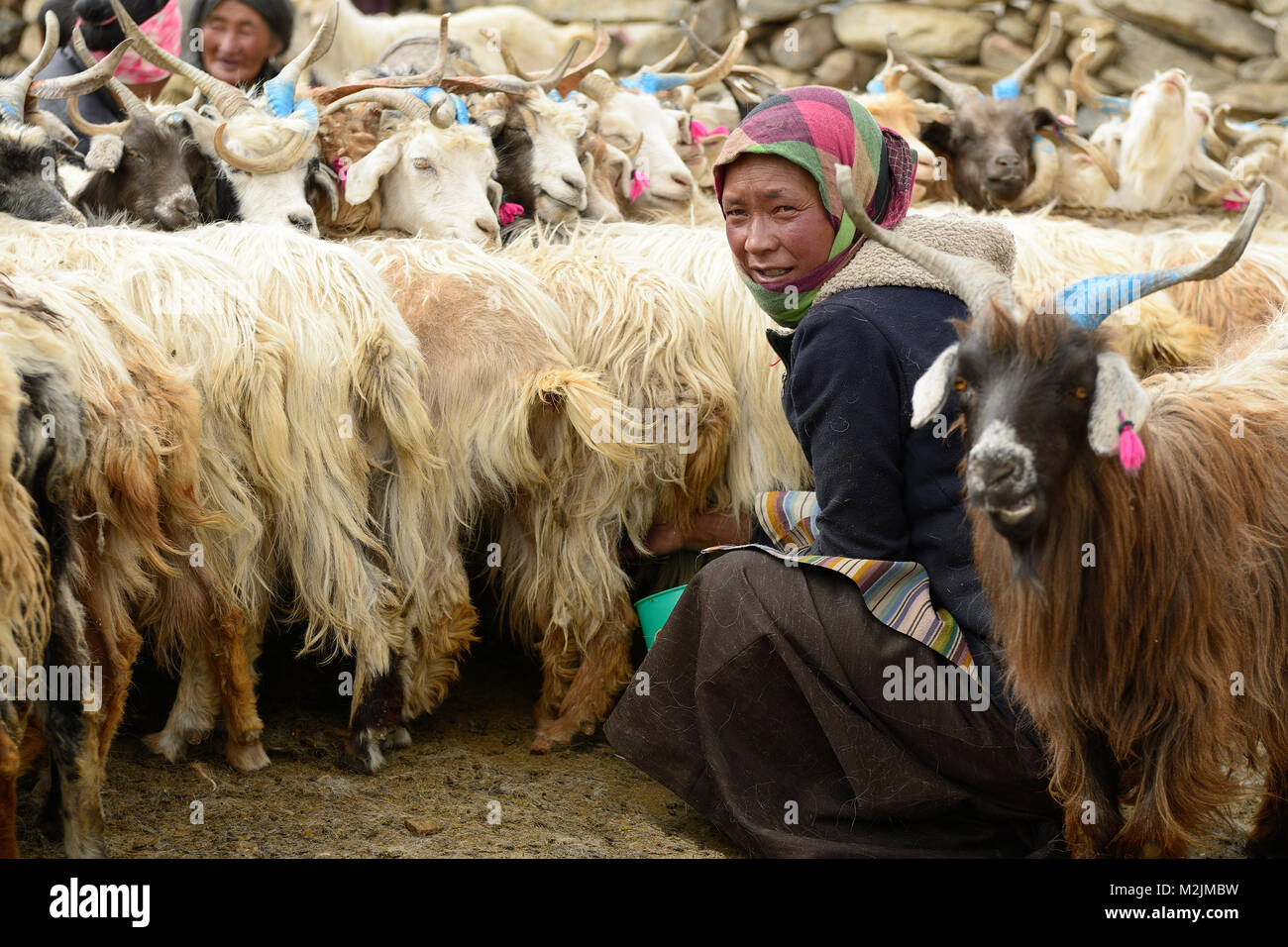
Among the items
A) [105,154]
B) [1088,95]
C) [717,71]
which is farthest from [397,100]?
[1088,95]

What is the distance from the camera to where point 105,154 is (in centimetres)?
456

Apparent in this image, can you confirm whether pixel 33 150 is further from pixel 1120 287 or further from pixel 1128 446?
pixel 1128 446

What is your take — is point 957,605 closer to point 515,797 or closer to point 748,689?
point 748,689

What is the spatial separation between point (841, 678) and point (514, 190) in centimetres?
310

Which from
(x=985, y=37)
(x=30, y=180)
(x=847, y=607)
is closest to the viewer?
(x=847, y=607)

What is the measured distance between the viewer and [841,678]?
2961 millimetres

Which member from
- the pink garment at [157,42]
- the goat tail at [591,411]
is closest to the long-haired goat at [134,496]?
the goat tail at [591,411]

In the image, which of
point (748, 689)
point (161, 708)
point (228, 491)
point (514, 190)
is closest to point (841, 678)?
point (748, 689)

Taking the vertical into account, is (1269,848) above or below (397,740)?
above

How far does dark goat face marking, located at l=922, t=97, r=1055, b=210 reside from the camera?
6.55 m

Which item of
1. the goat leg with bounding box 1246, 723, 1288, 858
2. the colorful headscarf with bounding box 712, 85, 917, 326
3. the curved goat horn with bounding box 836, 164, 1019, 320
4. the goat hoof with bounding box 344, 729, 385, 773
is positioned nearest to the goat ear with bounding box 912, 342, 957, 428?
the curved goat horn with bounding box 836, 164, 1019, 320

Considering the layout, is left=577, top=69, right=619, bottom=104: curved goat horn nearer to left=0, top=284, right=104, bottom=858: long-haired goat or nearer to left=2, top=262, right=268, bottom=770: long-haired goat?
left=2, top=262, right=268, bottom=770: long-haired goat

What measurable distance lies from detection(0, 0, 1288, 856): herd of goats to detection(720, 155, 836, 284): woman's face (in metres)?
0.47

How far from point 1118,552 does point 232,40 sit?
544 cm
